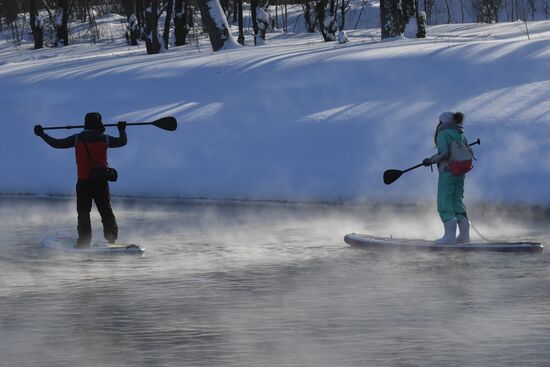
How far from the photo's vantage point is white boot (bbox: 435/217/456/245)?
13627mm

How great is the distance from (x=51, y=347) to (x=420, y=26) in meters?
22.8

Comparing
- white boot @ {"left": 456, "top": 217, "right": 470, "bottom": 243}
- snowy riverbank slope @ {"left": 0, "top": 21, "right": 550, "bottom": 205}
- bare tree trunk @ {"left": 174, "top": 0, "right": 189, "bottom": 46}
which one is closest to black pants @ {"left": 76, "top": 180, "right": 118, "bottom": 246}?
white boot @ {"left": 456, "top": 217, "right": 470, "bottom": 243}

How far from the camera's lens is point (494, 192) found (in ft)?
60.0

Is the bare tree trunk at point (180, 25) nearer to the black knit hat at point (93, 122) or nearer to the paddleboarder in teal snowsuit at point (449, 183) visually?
the black knit hat at point (93, 122)

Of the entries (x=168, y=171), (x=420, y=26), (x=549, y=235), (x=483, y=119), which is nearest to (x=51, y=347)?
(x=549, y=235)

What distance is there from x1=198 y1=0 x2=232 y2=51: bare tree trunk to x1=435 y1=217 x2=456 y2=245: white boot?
17.8 m

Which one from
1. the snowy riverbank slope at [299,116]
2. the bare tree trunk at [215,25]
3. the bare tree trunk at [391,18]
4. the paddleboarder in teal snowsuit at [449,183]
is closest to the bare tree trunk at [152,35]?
the bare tree trunk at [215,25]

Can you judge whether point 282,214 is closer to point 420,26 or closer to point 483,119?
point 483,119

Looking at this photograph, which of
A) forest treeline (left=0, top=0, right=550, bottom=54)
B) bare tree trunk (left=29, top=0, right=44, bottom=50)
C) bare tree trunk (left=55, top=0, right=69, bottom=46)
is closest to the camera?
forest treeline (left=0, top=0, right=550, bottom=54)

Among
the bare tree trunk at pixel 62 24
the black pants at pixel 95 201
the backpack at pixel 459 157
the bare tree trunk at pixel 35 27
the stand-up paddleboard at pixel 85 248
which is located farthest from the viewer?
the bare tree trunk at pixel 62 24

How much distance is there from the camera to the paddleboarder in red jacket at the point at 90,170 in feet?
45.5

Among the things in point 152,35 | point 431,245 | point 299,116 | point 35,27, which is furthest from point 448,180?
point 35,27

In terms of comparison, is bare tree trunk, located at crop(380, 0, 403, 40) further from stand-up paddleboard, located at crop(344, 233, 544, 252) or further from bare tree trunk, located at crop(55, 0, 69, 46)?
bare tree trunk, located at crop(55, 0, 69, 46)

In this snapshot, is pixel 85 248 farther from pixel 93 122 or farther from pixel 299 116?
pixel 299 116
